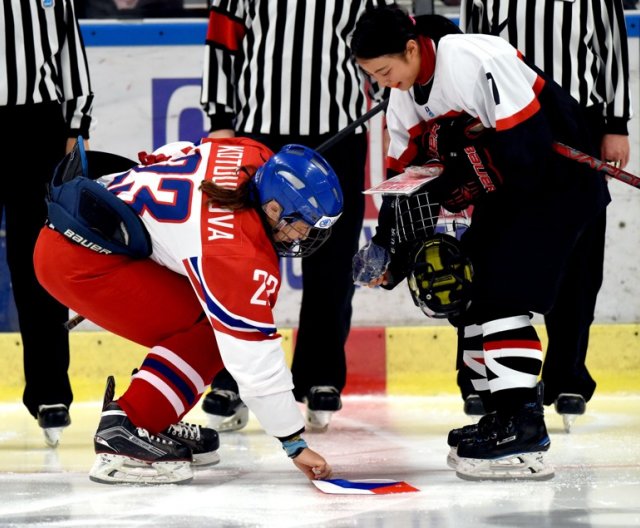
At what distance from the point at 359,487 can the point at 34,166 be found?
1.29 metres

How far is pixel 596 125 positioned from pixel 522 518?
1.42 metres

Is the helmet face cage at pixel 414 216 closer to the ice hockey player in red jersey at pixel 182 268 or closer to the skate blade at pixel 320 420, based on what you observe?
the ice hockey player in red jersey at pixel 182 268

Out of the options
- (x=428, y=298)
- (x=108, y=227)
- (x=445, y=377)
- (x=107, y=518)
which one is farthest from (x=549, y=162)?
(x=445, y=377)

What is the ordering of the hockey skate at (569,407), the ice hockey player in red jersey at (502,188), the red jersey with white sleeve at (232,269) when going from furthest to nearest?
the hockey skate at (569,407) < the ice hockey player in red jersey at (502,188) < the red jersey with white sleeve at (232,269)

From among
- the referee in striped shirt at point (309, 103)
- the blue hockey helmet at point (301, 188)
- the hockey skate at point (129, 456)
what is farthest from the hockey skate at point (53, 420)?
the blue hockey helmet at point (301, 188)

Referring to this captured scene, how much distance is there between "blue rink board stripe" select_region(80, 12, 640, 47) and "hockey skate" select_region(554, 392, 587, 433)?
5.76 ft

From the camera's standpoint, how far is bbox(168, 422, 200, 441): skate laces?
3012mm

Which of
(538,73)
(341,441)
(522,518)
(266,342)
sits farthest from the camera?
(341,441)

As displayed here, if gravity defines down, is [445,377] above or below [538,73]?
below

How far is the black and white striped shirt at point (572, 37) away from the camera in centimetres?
349

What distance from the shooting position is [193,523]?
2391 millimetres

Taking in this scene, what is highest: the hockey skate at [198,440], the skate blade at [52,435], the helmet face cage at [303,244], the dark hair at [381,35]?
the dark hair at [381,35]

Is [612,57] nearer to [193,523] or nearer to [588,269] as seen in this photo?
[588,269]

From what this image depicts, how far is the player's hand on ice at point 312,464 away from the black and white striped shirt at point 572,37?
1.35 metres
